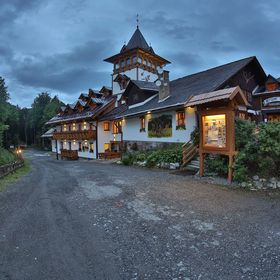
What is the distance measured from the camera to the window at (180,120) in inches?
826

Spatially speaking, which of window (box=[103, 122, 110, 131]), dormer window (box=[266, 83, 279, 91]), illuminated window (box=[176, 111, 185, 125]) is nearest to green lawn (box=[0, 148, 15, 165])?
window (box=[103, 122, 110, 131])

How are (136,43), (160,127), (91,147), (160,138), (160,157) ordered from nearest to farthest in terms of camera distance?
1. (160,157)
2. (160,127)
3. (160,138)
4. (91,147)
5. (136,43)

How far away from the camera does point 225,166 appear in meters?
12.9

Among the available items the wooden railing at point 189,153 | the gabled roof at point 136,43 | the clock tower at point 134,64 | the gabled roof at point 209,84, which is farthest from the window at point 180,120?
the gabled roof at point 136,43

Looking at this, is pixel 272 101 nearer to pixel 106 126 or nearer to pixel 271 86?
pixel 271 86

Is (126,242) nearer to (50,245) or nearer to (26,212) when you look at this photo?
(50,245)

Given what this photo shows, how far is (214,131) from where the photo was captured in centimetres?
1309

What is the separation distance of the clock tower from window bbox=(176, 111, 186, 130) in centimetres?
1597

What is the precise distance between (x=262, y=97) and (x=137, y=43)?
21904 mm

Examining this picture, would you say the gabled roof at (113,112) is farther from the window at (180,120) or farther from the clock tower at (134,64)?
the window at (180,120)

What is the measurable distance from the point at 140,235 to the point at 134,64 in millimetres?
33010

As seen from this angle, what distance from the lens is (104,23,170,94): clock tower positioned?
36.0 m

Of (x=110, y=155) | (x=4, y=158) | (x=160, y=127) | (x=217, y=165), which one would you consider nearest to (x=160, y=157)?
(x=160, y=127)

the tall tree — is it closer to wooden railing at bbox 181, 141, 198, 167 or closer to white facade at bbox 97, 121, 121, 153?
white facade at bbox 97, 121, 121, 153
